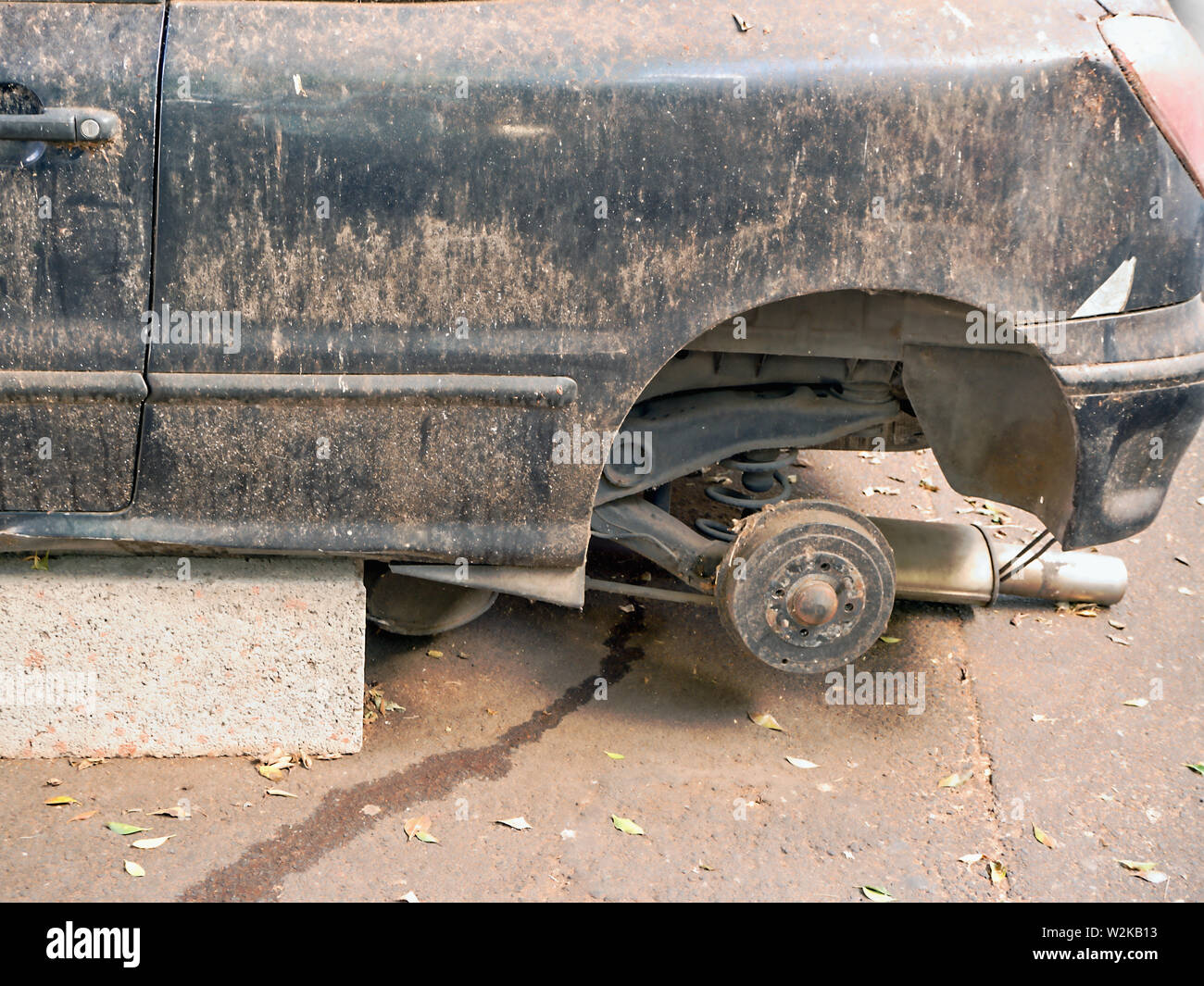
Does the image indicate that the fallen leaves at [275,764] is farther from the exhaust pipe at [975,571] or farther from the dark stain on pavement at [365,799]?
the exhaust pipe at [975,571]

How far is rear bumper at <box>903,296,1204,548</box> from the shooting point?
280 centimetres

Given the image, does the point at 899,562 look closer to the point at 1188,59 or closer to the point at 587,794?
the point at 587,794

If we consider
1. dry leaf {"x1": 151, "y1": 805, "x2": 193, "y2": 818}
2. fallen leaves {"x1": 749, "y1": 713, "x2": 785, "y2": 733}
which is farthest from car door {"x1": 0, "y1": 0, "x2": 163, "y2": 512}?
fallen leaves {"x1": 749, "y1": 713, "x2": 785, "y2": 733}

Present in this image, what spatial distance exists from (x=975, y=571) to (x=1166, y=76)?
1.64 metres

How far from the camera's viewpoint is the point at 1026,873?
2.92m

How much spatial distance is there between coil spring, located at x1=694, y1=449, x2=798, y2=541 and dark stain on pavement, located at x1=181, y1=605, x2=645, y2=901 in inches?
21.0

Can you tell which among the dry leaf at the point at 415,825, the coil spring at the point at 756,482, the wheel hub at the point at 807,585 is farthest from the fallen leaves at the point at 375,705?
the coil spring at the point at 756,482

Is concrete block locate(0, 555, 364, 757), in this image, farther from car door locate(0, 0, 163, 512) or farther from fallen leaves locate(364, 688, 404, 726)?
car door locate(0, 0, 163, 512)

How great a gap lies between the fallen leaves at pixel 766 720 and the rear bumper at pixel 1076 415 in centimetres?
88

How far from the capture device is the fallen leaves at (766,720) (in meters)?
3.47

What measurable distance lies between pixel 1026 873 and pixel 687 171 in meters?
1.93

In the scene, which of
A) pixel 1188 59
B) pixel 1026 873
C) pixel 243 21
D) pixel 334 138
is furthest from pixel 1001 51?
pixel 1026 873

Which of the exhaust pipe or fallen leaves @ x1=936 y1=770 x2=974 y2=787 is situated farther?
the exhaust pipe

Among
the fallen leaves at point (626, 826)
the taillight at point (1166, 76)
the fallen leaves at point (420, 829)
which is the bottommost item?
the fallen leaves at point (420, 829)
